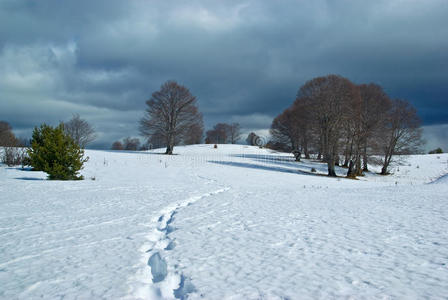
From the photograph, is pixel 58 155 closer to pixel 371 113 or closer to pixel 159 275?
pixel 159 275

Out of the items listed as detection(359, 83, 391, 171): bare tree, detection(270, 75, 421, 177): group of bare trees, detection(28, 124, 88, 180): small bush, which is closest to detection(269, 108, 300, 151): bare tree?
detection(270, 75, 421, 177): group of bare trees

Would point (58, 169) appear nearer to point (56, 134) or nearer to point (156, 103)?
point (56, 134)

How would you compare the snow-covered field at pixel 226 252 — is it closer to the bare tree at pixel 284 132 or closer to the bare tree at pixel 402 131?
the bare tree at pixel 402 131

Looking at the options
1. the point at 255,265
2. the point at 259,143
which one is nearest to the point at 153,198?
the point at 255,265

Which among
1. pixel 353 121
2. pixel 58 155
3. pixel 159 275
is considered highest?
pixel 353 121

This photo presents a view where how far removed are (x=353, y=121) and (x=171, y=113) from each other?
21.0 meters

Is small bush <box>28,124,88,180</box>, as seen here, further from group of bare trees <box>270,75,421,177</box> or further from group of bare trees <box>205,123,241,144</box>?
group of bare trees <box>205,123,241,144</box>

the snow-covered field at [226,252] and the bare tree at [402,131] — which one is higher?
the bare tree at [402,131]

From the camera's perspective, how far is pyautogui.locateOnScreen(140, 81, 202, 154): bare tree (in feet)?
107

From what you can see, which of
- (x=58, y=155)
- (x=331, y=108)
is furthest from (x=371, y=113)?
(x=58, y=155)

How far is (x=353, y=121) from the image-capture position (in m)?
23.5

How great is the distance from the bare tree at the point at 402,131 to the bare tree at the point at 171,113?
21792 millimetres

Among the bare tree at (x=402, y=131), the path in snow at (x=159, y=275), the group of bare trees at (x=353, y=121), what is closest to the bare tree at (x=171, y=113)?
the group of bare trees at (x=353, y=121)

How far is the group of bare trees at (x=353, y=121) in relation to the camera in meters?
23.3
